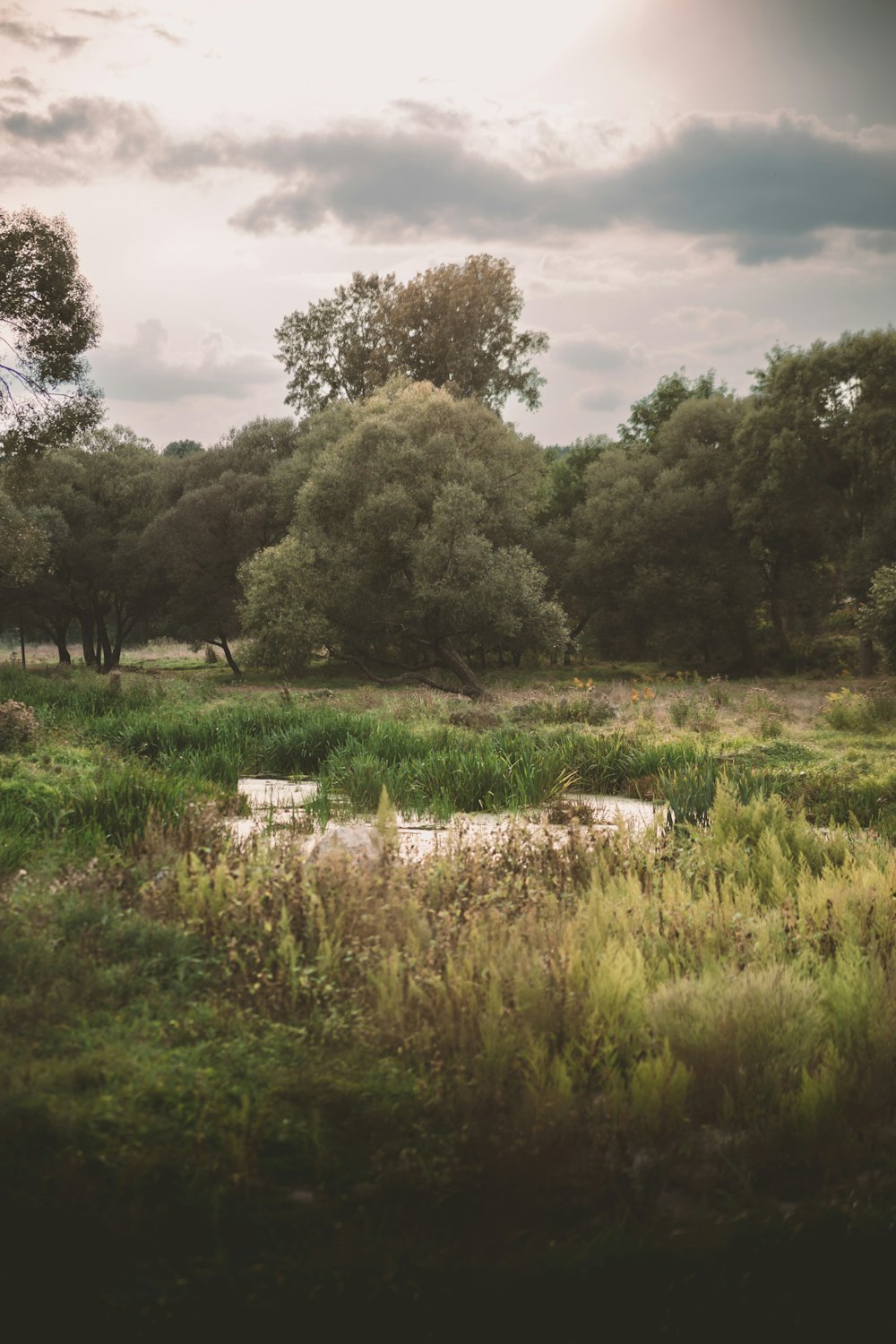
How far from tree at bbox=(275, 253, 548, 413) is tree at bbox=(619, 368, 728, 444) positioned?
5.70m

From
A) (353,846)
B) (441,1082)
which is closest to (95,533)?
(353,846)

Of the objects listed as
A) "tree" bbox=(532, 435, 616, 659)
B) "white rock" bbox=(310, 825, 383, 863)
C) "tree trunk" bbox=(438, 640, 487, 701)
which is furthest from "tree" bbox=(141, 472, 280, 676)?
"white rock" bbox=(310, 825, 383, 863)

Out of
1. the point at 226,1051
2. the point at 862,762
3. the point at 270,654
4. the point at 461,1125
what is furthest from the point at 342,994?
the point at 270,654

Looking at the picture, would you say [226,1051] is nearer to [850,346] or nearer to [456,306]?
[850,346]

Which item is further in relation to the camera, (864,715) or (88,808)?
(864,715)

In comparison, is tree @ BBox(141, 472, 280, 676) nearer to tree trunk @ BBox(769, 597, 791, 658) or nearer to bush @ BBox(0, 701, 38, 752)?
tree trunk @ BBox(769, 597, 791, 658)

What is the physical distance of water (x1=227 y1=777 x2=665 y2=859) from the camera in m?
6.81

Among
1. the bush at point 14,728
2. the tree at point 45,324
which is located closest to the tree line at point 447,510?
the tree at point 45,324

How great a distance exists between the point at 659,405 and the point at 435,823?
36612mm

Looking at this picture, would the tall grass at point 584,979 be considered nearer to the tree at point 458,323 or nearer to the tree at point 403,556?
the tree at point 403,556

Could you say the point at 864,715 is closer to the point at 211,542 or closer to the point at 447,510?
the point at 447,510

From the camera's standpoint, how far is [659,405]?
136ft

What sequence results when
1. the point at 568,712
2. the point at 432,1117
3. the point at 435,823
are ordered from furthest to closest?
the point at 568,712 < the point at 435,823 < the point at 432,1117

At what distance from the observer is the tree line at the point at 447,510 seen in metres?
23.8
